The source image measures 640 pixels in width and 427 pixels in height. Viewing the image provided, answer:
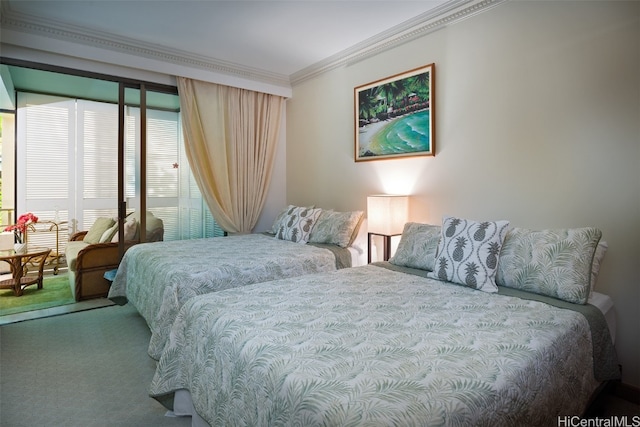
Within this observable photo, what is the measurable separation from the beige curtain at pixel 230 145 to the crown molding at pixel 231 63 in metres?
0.24

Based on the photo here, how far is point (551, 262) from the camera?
6.50 feet

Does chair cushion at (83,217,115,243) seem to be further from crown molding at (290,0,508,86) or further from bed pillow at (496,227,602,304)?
bed pillow at (496,227,602,304)

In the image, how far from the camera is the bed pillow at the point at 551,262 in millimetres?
1882

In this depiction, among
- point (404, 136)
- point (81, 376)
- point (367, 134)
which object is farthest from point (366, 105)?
point (81, 376)

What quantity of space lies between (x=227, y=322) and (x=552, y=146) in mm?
2282

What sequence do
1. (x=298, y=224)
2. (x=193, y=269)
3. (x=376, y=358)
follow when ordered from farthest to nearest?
1. (x=298, y=224)
2. (x=193, y=269)
3. (x=376, y=358)

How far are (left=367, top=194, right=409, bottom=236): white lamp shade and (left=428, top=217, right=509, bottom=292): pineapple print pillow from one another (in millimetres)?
813

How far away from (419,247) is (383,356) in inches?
58.3

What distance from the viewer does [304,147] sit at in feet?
15.0

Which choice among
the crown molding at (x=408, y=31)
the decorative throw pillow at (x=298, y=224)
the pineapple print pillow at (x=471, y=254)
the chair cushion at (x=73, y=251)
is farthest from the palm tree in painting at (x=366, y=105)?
the chair cushion at (x=73, y=251)

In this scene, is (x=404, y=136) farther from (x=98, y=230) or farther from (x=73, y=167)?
(x=73, y=167)

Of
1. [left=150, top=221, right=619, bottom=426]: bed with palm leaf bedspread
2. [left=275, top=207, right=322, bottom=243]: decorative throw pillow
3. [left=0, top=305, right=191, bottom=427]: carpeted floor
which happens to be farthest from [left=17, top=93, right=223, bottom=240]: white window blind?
[left=150, top=221, right=619, bottom=426]: bed with palm leaf bedspread

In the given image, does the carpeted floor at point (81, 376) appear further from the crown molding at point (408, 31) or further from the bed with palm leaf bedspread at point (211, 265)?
the crown molding at point (408, 31)

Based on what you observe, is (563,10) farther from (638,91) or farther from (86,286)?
(86,286)
